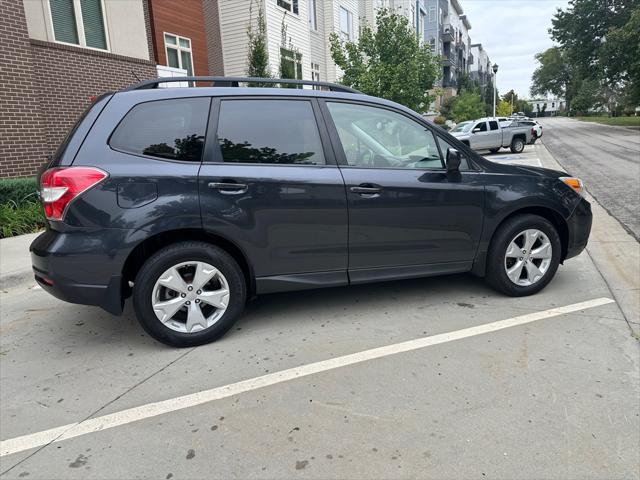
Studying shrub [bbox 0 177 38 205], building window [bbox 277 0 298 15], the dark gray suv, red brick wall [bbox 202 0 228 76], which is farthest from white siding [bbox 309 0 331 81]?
the dark gray suv

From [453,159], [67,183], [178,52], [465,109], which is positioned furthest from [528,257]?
[465,109]

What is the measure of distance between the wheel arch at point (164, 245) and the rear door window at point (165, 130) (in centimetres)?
55

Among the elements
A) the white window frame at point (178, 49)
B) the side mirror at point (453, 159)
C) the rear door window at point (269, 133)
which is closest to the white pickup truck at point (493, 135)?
the white window frame at point (178, 49)

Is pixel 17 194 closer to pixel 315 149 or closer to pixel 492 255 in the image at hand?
pixel 315 149

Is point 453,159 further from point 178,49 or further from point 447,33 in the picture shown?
point 447,33

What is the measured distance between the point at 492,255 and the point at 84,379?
343cm

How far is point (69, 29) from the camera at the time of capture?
10789mm

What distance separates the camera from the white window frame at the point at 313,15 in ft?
75.4

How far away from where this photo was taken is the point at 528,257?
447 cm

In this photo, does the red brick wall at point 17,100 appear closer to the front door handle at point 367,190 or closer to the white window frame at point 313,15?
the front door handle at point 367,190

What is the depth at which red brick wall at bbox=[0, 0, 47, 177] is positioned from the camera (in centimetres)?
881

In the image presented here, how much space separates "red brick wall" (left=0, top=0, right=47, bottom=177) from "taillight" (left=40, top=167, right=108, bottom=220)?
22.6 ft

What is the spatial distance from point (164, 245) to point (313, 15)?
73.6ft

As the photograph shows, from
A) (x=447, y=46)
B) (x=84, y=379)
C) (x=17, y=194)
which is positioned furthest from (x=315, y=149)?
(x=447, y=46)
